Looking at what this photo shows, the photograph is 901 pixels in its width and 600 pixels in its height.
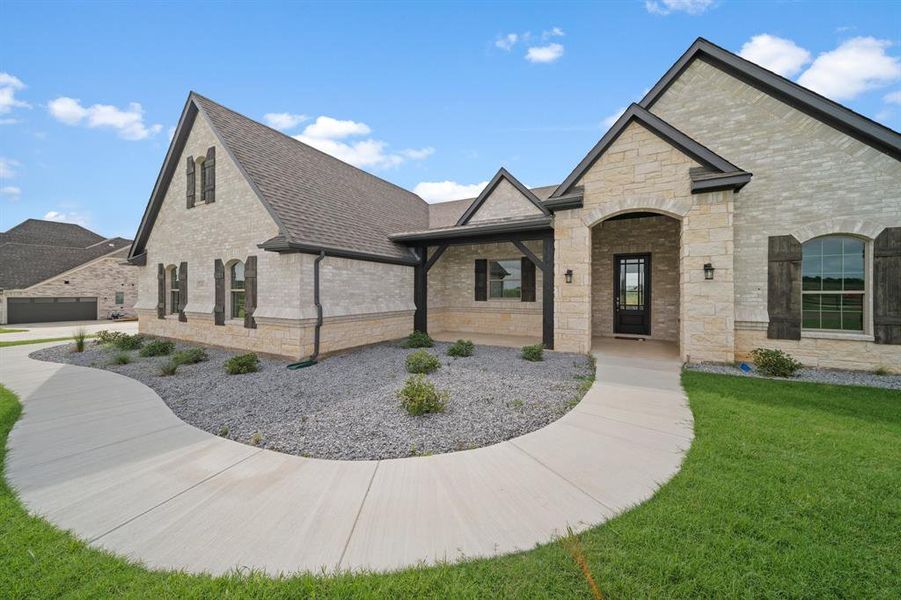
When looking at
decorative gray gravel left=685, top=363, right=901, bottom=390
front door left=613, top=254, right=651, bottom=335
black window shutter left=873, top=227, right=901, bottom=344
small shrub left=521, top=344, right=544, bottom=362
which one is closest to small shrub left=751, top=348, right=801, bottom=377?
decorative gray gravel left=685, top=363, right=901, bottom=390

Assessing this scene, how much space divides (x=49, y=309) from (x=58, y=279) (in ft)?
6.74

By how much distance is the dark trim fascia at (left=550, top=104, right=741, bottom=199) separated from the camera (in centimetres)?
784

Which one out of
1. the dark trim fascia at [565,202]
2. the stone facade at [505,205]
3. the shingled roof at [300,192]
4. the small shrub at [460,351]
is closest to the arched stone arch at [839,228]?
the dark trim fascia at [565,202]

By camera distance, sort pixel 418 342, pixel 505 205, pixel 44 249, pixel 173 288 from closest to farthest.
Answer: pixel 418 342, pixel 173 288, pixel 505 205, pixel 44 249

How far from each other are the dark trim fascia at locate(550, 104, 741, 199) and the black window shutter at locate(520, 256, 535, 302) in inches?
145

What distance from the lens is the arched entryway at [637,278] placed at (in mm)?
11055

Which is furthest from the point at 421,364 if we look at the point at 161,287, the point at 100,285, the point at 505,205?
the point at 100,285

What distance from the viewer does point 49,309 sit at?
2206 centimetres

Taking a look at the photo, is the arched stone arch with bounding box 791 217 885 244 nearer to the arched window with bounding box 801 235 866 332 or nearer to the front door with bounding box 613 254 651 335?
the arched window with bounding box 801 235 866 332

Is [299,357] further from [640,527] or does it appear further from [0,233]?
[0,233]

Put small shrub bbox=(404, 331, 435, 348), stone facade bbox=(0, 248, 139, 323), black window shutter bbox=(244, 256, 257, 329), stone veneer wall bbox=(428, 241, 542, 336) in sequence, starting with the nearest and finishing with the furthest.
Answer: black window shutter bbox=(244, 256, 257, 329) < small shrub bbox=(404, 331, 435, 348) < stone veneer wall bbox=(428, 241, 542, 336) < stone facade bbox=(0, 248, 139, 323)

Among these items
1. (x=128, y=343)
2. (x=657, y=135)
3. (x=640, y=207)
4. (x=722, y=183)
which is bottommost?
(x=128, y=343)

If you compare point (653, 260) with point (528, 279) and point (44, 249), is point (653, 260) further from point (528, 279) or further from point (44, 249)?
point (44, 249)

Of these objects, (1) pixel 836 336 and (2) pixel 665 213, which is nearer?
(1) pixel 836 336
